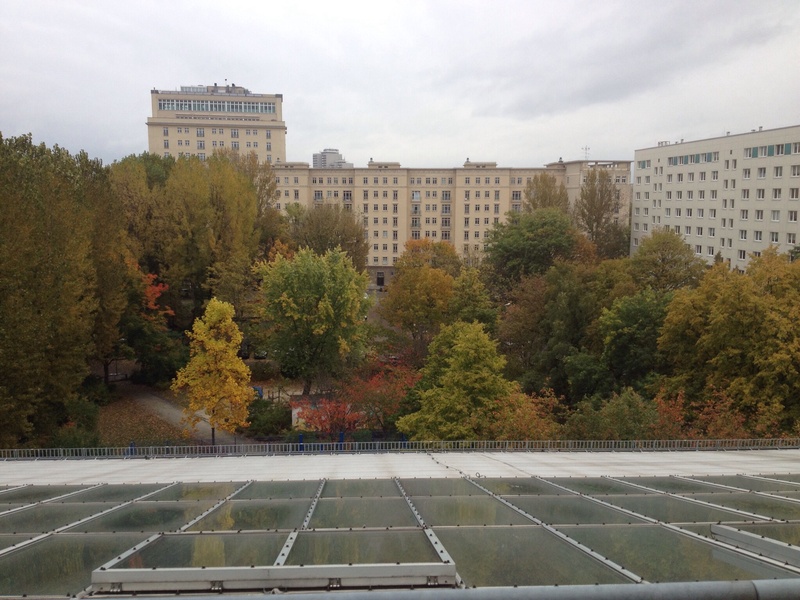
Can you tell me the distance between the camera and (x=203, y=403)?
80.1 feet

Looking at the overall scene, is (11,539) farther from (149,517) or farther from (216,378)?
(216,378)

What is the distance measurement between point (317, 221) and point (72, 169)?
21.1m

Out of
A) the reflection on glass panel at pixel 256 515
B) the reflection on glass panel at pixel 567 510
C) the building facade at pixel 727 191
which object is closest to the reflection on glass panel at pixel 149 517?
the reflection on glass panel at pixel 256 515

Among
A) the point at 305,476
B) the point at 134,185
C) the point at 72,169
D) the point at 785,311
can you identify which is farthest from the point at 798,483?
the point at 134,185

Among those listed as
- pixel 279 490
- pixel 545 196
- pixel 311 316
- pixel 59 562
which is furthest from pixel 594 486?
pixel 545 196

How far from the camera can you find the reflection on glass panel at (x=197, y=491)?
7.67m

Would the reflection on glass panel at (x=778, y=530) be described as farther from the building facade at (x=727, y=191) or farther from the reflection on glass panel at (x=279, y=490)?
the building facade at (x=727, y=191)

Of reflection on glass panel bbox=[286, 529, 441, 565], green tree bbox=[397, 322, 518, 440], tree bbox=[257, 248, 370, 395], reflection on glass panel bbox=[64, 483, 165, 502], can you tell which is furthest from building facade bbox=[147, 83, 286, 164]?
reflection on glass panel bbox=[286, 529, 441, 565]

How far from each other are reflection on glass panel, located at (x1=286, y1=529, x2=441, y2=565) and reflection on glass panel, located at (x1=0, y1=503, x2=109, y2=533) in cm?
311

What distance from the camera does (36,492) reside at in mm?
8898

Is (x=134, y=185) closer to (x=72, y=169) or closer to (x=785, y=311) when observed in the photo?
(x=72, y=169)

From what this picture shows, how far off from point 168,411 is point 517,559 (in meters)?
29.7

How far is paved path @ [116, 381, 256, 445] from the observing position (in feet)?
87.4

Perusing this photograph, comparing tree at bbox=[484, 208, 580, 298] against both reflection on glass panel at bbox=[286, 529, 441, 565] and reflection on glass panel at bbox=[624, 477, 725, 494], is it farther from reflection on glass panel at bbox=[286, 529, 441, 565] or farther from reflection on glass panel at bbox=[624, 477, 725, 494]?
reflection on glass panel at bbox=[286, 529, 441, 565]
